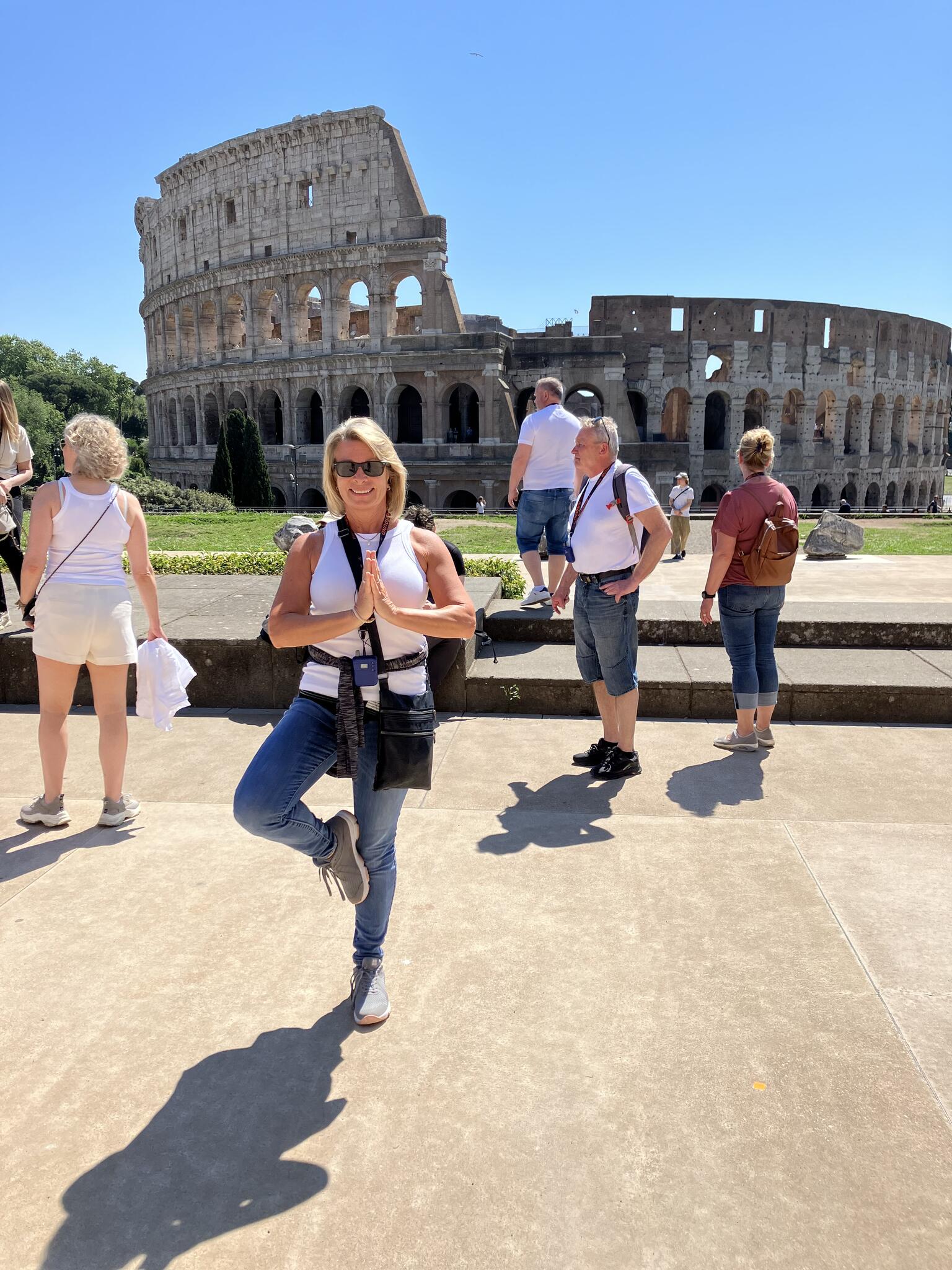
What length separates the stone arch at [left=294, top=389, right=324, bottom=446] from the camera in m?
42.1

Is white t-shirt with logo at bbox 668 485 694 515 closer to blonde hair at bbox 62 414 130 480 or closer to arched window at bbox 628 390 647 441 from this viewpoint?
blonde hair at bbox 62 414 130 480

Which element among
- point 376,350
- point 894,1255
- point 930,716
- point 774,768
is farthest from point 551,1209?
point 376,350

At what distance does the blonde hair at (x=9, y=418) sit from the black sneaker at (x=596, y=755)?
13.3 feet

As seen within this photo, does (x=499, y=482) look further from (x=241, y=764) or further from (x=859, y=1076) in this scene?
(x=859, y=1076)

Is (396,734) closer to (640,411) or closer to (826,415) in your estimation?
(640,411)

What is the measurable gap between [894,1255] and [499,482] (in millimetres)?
36569

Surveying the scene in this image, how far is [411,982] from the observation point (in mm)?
3004

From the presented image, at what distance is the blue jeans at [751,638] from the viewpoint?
16.8ft

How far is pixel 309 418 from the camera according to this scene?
4319 cm

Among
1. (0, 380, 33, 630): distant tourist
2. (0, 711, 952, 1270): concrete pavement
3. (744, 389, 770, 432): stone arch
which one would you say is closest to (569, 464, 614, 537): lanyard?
(0, 711, 952, 1270): concrete pavement

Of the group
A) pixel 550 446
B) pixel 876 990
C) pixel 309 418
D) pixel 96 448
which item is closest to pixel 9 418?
pixel 96 448

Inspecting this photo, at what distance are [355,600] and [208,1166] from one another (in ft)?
4.87

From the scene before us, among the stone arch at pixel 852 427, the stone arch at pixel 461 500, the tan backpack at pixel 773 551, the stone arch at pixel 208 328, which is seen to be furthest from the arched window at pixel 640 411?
the tan backpack at pixel 773 551

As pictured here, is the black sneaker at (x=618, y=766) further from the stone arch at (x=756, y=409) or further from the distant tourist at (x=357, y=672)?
the stone arch at (x=756, y=409)
